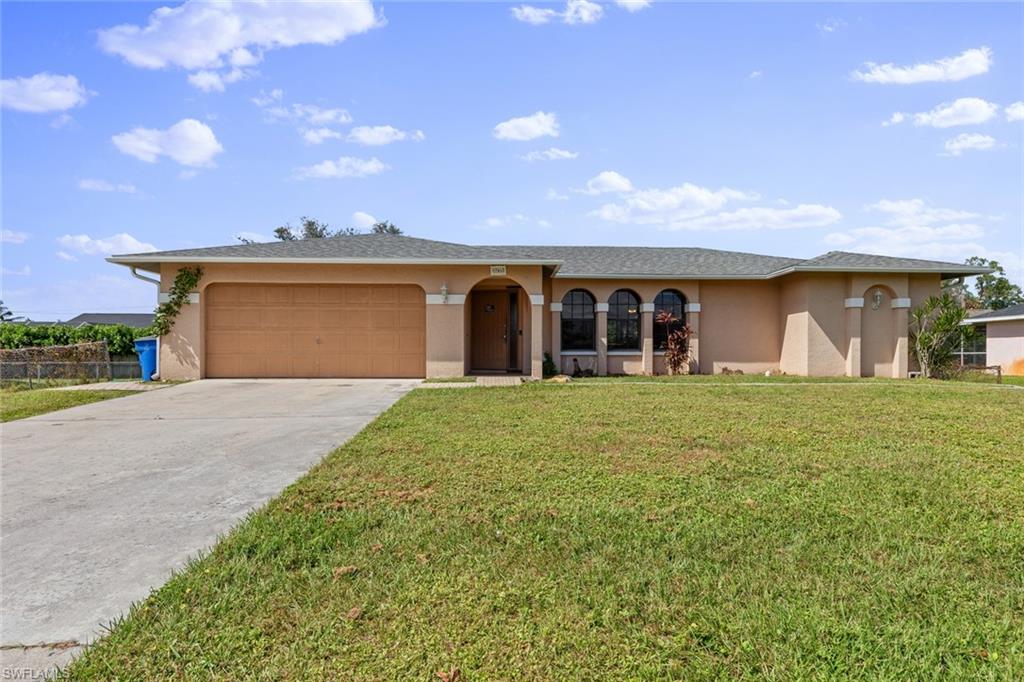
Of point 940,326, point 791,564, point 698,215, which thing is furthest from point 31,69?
point 698,215

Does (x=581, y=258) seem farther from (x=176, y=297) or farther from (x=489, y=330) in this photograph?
(x=176, y=297)

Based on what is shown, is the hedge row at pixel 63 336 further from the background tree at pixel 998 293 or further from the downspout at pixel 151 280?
the background tree at pixel 998 293

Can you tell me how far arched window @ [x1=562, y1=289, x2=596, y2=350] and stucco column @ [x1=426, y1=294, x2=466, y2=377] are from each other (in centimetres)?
396

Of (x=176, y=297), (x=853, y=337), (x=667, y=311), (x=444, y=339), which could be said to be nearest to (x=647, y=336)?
(x=667, y=311)

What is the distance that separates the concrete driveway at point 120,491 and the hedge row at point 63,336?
1112 cm

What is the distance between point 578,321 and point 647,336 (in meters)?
2.13

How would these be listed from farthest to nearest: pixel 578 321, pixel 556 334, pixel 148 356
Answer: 1. pixel 578 321
2. pixel 556 334
3. pixel 148 356

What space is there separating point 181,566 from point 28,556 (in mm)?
1071

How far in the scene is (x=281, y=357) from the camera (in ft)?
44.4

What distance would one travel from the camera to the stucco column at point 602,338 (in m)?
15.8

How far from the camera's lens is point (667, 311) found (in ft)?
53.0

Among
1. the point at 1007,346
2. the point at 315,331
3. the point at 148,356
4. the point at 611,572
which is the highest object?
the point at 315,331

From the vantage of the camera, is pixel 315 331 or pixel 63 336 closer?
pixel 315 331

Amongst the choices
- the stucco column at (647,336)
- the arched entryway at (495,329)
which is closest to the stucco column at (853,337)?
the stucco column at (647,336)
